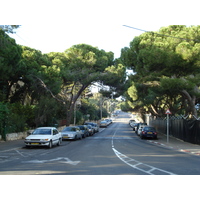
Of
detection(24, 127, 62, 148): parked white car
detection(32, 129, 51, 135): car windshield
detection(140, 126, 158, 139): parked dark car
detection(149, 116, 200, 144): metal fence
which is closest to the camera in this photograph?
detection(24, 127, 62, 148): parked white car

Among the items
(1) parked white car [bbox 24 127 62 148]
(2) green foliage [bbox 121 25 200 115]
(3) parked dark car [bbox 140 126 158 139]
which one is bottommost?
(3) parked dark car [bbox 140 126 158 139]

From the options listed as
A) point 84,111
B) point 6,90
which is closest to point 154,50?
point 6,90

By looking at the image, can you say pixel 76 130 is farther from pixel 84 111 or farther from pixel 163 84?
pixel 84 111

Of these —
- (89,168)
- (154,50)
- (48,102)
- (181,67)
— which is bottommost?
(89,168)

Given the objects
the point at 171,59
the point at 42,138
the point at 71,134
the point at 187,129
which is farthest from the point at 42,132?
the point at 187,129

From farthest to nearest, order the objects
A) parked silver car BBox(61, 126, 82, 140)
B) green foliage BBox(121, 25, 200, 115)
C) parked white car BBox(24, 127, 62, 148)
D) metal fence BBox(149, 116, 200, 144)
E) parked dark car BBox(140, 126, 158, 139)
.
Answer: parked dark car BBox(140, 126, 158, 139), parked silver car BBox(61, 126, 82, 140), green foliage BBox(121, 25, 200, 115), metal fence BBox(149, 116, 200, 144), parked white car BBox(24, 127, 62, 148)

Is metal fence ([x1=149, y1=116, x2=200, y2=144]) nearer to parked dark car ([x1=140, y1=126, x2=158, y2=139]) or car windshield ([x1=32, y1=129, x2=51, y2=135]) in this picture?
parked dark car ([x1=140, y1=126, x2=158, y2=139])

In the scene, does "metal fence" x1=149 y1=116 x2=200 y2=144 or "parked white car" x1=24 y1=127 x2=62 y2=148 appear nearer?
"parked white car" x1=24 y1=127 x2=62 y2=148

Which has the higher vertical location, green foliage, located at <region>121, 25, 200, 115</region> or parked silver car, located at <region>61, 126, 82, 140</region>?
green foliage, located at <region>121, 25, 200, 115</region>

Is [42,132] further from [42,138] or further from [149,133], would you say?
[149,133]

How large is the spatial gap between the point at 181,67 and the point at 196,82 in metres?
1.99

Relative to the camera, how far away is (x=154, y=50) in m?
25.1

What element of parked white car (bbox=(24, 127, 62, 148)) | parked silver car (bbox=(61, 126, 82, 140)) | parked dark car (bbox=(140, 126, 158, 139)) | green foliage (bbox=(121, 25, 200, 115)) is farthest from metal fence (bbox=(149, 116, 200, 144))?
parked white car (bbox=(24, 127, 62, 148))

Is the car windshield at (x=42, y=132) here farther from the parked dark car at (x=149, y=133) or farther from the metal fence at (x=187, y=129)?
the parked dark car at (x=149, y=133)
